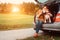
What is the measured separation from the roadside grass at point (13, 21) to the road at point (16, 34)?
0.21ft

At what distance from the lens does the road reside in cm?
457

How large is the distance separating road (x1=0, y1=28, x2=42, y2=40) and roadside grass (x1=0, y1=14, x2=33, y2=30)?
0.06 m

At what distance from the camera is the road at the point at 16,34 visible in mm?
4566

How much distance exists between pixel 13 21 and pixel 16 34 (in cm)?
21

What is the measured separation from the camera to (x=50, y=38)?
4.57 m

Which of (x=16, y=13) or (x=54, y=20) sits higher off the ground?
(x=16, y=13)

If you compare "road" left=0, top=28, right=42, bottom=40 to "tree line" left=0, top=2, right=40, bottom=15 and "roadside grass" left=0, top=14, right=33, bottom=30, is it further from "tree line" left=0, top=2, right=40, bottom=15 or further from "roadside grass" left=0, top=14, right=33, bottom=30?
"tree line" left=0, top=2, right=40, bottom=15

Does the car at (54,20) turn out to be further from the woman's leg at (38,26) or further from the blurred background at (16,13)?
Answer: the blurred background at (16,13)

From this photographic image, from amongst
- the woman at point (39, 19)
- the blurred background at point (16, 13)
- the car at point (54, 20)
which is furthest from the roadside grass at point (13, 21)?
the car at point (54, 20)

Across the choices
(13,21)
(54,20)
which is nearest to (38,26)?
(54,20)

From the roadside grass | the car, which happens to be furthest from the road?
the car

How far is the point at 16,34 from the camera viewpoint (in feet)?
15.2

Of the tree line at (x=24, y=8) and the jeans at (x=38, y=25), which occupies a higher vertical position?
the tree line at (x=24, y=8)

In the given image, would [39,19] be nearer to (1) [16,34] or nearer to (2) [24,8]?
(2) [24,8]
